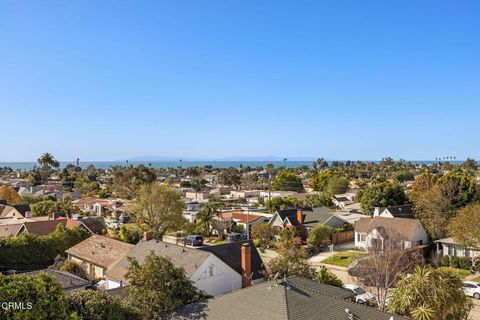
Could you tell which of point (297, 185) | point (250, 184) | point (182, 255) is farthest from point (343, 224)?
point (250, 184)

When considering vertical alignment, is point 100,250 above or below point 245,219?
above

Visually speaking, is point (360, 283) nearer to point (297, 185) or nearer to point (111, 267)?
point (111, 267)

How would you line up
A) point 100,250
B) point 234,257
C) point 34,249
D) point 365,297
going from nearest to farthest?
point 365,297, point 234,257, point 100,250, point 34,249

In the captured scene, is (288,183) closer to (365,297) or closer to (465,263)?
(465,263)

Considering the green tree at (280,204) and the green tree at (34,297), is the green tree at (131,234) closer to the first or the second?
the green tree at (280,204)

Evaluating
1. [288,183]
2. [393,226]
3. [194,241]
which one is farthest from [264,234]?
[288,183]

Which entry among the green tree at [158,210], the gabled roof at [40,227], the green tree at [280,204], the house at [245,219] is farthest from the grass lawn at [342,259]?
the gabled roof at [40,227]

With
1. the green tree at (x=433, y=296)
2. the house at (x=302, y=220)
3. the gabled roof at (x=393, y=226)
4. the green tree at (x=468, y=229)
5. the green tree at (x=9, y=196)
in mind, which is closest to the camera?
the green tree at (x=433, y=296)
